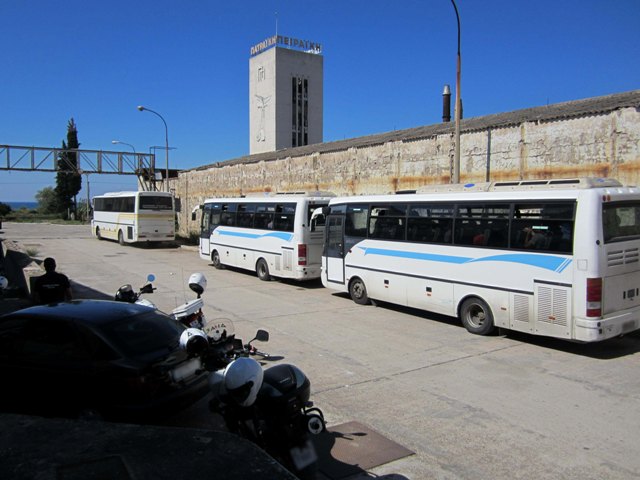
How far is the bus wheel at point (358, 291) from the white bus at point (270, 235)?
2784 millimetres

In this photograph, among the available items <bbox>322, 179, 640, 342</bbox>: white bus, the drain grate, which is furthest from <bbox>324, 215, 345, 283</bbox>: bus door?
the drain grate

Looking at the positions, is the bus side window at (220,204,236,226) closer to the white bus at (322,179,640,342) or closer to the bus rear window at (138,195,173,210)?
the white bus at (322,179,640,342)

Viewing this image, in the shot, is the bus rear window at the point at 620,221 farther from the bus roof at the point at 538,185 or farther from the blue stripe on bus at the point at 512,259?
the blue stripe on bus at the point at 512,259

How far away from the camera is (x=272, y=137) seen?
242 ft

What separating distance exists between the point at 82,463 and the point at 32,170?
48579 mm

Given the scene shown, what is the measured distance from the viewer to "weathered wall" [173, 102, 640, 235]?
1245cm

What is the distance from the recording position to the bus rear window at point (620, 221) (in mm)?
8375

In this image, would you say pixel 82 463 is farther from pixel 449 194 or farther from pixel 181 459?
pixel 449 194

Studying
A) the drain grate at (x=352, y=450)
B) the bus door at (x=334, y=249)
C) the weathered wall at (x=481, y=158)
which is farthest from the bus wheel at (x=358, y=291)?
the drain grate at (x=352, y=450)

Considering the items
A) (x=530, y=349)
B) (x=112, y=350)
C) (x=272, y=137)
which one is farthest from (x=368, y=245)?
(x=272, y=137)

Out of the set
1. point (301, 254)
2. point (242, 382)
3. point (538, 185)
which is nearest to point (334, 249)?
point (301, 254)

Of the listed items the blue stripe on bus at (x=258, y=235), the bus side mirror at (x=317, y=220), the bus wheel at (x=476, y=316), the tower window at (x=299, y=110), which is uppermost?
the tower window at (x=299, y=110)

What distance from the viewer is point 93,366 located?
16.8ft

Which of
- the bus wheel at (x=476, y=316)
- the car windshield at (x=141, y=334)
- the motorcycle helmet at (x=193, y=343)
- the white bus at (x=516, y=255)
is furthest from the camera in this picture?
the bus wheel at (x=476, y=316)
